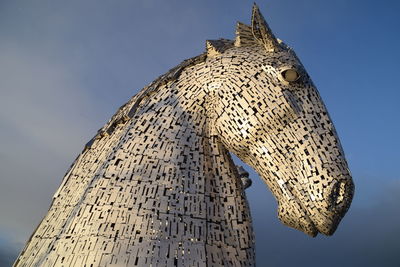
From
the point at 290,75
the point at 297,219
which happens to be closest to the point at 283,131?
the point at 290,75

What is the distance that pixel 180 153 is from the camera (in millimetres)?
2094

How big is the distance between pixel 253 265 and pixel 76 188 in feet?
3.82

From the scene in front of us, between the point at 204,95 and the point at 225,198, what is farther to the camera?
the point at 204,95

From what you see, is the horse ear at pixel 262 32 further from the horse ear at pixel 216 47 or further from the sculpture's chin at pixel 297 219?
the sculpture's chin at pixel 297 219

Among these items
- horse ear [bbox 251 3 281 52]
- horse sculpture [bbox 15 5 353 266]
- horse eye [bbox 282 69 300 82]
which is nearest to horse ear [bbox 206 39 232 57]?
horse sculpture [bbox 15 5 353 266]

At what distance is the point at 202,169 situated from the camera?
2.13 metres

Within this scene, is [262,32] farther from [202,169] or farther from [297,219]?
[297,219]

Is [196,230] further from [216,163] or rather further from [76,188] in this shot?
[76,188]

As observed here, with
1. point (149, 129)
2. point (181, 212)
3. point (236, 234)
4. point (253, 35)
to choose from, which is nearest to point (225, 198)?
point (236, 234)

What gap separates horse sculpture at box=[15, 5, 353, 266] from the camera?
5.87 ft

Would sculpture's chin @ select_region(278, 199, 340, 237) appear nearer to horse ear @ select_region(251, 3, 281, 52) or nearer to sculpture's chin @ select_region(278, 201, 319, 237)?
sculpture's chin @ select_region(278, 201, 319, 237)

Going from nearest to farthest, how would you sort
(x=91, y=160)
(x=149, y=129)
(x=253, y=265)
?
(x=253, y=265) < (x=149, y=129) < (x=91, y=160)

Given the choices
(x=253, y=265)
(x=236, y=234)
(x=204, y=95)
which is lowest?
(x=253, y=265)

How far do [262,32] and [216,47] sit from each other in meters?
0.33
